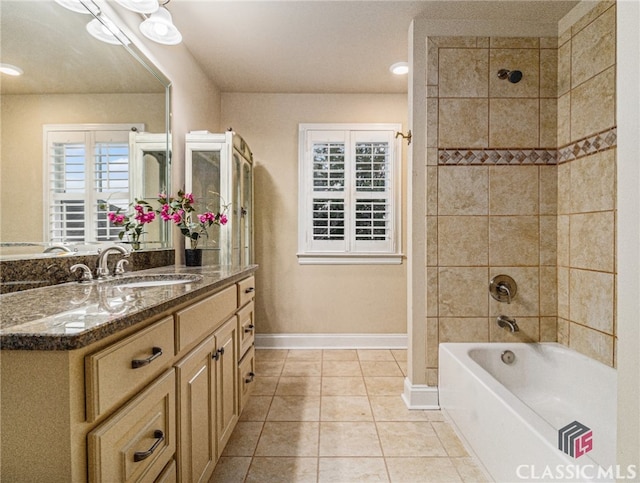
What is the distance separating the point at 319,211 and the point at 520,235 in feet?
5.52

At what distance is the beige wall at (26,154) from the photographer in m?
1.07

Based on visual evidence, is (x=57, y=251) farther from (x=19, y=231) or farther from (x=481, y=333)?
(x=481, y=333)

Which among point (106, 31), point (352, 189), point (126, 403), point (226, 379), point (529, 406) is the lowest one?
point (529, 406)

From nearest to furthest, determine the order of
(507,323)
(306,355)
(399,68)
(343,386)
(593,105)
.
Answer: (593,105) < (507,323) < (343,386) < (399,68) < (306,355)

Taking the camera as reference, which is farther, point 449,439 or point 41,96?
point 449,439

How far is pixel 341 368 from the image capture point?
272 centimetres

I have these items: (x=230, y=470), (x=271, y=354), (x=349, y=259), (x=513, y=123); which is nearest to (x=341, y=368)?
(x=271, y=354)

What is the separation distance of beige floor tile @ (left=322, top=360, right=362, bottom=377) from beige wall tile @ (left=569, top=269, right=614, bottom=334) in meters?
1.52

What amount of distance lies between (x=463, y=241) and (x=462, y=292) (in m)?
0.33

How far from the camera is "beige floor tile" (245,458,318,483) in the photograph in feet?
4.80

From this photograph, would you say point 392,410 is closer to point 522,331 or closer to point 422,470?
point 422,470

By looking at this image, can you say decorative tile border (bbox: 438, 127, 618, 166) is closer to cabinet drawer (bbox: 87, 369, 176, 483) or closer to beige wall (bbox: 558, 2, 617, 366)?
beige wall (bbox: 558, 2, 617, 366)

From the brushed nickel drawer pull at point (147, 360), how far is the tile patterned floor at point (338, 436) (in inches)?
36.1

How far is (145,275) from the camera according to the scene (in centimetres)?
157
